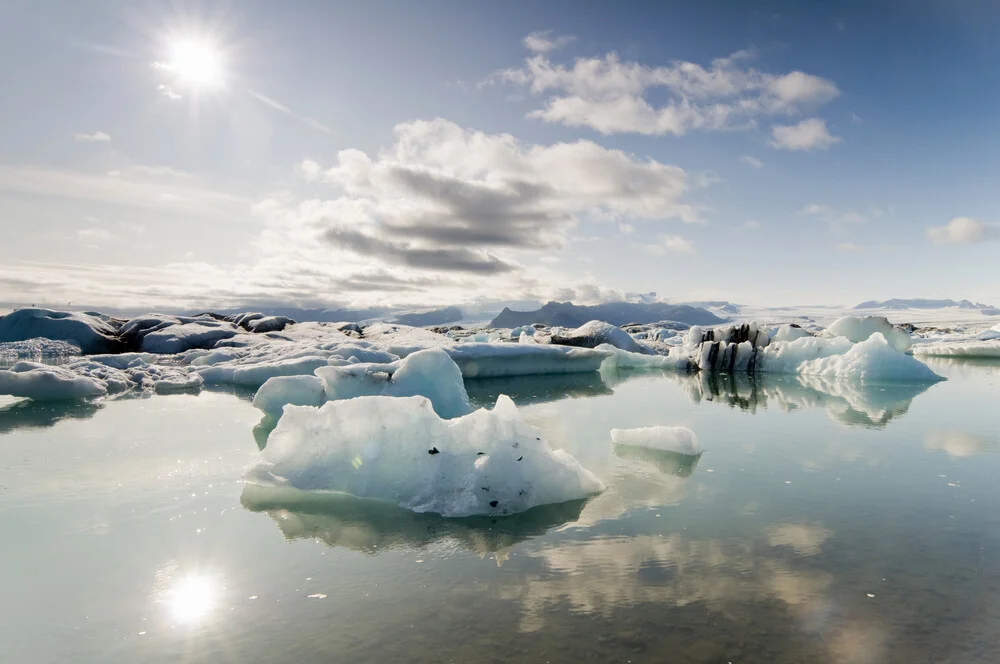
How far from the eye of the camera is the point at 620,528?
11.3 feet

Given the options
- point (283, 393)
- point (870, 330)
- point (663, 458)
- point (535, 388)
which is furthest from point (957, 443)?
point (870, 330)

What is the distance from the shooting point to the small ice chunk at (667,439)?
218 inches

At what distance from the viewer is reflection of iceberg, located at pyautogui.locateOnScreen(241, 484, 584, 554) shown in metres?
3.32

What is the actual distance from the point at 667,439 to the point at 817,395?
23.4 feet

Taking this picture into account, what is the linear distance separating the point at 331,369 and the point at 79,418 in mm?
4040

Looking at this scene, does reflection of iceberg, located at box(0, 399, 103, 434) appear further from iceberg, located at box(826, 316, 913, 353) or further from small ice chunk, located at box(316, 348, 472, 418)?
iceberg, located at box(826, 316, 913, 353)

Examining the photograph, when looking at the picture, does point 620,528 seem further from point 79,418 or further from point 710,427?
point 79,418

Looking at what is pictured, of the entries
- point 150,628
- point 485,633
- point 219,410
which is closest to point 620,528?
point 485,633

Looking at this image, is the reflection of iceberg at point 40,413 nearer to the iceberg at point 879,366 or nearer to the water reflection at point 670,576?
the water reflection at point 670,576

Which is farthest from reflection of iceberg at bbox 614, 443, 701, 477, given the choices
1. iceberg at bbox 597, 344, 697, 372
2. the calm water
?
iceberg at bbox 597, 344, 697, 372

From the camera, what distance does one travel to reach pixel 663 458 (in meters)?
5.32

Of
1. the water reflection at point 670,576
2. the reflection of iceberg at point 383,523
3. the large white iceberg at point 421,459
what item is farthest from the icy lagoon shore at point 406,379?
the water reflection at point 670,576

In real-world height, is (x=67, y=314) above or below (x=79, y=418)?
above

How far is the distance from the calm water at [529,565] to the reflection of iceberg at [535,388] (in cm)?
511
